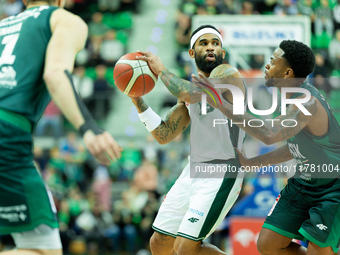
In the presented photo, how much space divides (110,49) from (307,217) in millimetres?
11385

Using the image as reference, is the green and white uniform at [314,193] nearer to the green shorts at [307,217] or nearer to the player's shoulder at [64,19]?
the green shorts at [307,217]

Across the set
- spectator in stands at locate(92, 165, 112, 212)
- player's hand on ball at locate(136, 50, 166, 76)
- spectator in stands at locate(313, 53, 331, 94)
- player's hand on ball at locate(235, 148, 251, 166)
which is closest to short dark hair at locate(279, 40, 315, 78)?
player's hand on ball at locate(235, 148, 251, 166)

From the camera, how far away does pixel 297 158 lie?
16.3ft

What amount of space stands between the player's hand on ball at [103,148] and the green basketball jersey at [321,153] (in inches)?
93.9

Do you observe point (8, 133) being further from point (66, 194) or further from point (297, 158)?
point (66, 194)

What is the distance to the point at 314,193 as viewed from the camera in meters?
4.82

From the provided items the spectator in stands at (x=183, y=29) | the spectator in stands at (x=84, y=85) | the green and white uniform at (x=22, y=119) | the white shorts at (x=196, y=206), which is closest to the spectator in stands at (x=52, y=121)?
the spectator in stands at (x=84, y=85)

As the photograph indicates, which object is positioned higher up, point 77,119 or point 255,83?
point 77,119

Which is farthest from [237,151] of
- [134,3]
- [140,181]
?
[134,3]

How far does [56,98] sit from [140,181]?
8.87 meters

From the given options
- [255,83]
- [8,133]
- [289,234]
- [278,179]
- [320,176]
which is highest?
[8,133]

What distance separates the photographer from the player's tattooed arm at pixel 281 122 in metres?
4.58

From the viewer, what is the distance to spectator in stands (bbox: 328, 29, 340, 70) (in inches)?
544

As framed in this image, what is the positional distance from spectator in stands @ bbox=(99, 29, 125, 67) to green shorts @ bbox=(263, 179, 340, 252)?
35.2 ft
